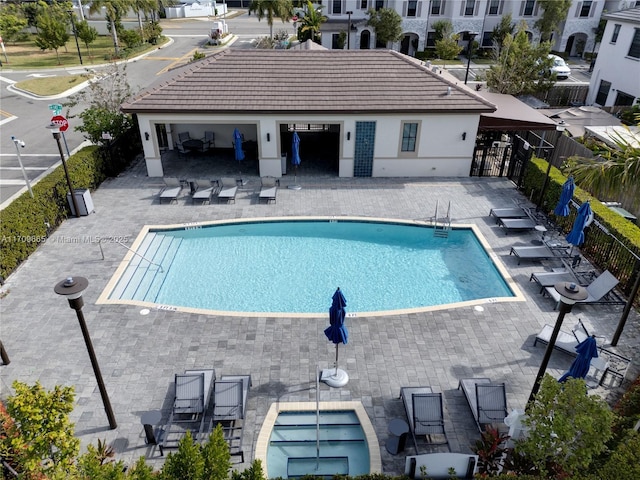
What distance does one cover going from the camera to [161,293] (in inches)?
638

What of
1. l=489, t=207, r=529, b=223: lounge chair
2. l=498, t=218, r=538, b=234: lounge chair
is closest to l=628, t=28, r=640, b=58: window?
l=489, t=207, r=529, b=223: lounge chair

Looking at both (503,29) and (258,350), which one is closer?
(258,350)

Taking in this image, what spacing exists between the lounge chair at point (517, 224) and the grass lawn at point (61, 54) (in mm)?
44908

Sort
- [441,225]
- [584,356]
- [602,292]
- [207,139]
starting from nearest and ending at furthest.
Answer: [584,356] → [602,292] → [441,225] → [207,139]

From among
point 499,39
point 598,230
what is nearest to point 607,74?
point 499,39

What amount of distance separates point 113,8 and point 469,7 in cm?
4055

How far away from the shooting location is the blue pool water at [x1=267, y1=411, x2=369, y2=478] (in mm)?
10172

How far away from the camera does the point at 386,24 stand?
5119 cm

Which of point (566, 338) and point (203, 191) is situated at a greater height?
point (203, 191)

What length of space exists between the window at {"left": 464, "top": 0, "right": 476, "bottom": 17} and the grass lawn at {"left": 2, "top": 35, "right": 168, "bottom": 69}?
38141mm

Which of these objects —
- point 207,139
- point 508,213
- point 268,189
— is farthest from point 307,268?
point 207,139

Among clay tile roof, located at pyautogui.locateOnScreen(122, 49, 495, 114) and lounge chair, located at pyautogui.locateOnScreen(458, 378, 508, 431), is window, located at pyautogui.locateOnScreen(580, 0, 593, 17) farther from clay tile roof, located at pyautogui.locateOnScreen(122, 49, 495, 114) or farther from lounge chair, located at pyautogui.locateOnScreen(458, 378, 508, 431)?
lounge chair, located at pyautogui.locateOnScreen(458, 378, 508, 431)

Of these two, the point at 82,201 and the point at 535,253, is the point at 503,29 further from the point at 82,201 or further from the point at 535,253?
the point at 82,201

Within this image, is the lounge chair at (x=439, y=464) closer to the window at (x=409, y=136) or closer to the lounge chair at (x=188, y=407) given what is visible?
the lounge chair at (x=188, y=407)
